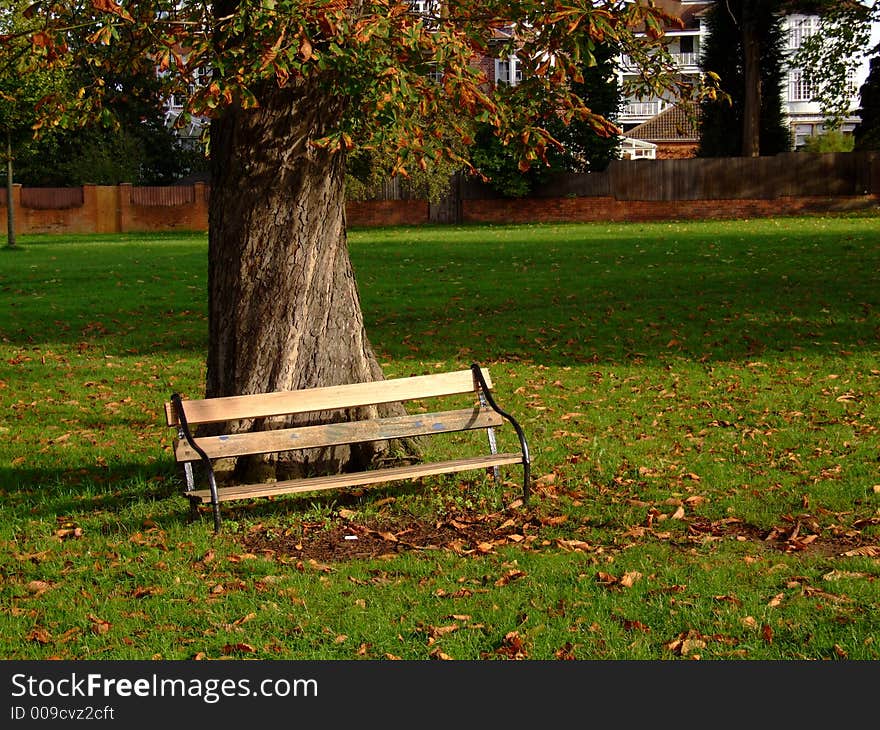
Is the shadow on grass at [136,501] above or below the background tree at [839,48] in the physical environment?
below

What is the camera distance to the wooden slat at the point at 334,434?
642 centimetres

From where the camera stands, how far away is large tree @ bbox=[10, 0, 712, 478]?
18.5 ft

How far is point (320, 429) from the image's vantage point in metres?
6.73

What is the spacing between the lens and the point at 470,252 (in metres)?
25.1

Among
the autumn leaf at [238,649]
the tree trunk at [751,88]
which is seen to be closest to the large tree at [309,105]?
the autumn leaf at [238,649]

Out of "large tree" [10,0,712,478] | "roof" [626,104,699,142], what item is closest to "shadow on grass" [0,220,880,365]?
"large tree" [10,0,712,478]

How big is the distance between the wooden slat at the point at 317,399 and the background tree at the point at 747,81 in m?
38.4

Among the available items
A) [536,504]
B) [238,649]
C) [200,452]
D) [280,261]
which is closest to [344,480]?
[200,452]

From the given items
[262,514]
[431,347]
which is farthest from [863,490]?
[431,347]

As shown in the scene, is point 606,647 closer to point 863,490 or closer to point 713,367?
point 863,490

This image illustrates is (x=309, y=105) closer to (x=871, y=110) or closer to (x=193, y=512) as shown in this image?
(x=193, y=512)

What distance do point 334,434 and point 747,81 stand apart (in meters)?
39.5

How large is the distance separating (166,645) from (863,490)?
4227 mm

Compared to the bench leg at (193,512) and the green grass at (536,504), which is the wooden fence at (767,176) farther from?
the bench leg at (193,512)
